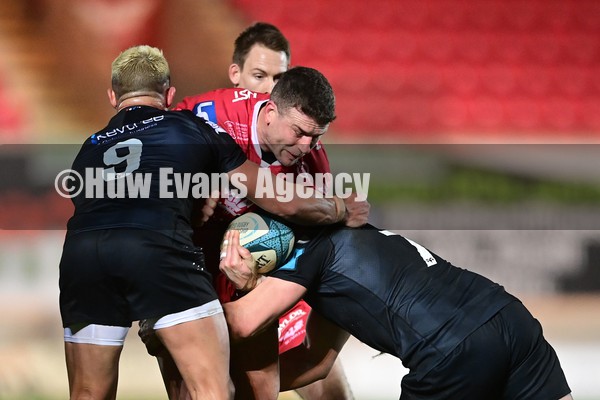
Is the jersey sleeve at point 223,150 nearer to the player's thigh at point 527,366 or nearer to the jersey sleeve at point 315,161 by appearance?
the jersey sleeve at point 315,161

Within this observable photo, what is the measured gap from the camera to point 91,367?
3160 mm

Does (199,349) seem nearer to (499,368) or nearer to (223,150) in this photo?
(223,150)

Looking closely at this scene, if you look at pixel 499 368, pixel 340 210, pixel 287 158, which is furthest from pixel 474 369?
pixel 287 158

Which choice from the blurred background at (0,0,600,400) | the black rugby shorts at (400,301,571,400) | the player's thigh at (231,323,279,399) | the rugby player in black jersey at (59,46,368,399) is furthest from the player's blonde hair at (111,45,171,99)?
the blurred background at (0,0,600,400)

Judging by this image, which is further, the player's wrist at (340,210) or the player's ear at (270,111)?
the player's ear at (270,111)

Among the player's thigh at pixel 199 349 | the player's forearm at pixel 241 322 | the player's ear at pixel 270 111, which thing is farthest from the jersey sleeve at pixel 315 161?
the player's thigh at pixel 199 349

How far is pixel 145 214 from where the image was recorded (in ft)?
10.0

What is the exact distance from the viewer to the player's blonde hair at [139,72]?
328cm

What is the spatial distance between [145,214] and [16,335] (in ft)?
12.9

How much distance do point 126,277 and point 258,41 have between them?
2308mm

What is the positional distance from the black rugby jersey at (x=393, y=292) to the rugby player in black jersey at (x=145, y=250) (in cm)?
18

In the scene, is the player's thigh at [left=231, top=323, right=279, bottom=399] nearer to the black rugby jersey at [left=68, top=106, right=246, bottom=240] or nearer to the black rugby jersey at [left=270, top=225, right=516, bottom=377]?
the black rugby jersey at [left=270, top=225, right=516, bottom=377]

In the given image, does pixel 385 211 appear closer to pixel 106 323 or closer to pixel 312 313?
pixel 312 313

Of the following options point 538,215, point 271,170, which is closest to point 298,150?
point 271,170
